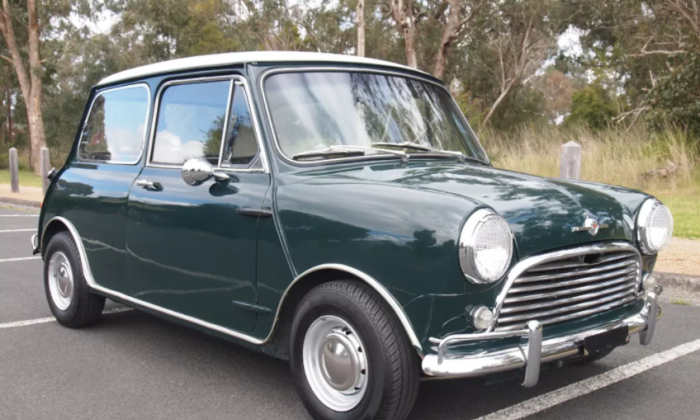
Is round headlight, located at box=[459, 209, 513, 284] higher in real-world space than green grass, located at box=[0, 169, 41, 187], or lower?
higher

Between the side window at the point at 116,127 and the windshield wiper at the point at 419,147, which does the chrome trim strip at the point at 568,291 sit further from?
the side window at the point at 116,127

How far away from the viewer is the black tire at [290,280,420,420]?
114 inches

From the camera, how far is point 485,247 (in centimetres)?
283

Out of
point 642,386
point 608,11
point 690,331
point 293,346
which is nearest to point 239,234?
point 293,346

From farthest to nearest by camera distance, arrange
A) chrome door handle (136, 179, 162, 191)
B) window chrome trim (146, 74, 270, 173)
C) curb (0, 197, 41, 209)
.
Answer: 1. curb (0, 197, 41, 209)
2. chrome door handle (136, 179, 162, 191)
3. window chrome trim (146, 74, 270, 173)

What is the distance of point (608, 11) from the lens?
2767 cm

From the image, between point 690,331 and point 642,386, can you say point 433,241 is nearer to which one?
point 642,386

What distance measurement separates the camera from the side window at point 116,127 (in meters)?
4.64

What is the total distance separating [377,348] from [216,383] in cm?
142

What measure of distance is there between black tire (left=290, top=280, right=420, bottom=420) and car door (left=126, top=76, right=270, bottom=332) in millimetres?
617

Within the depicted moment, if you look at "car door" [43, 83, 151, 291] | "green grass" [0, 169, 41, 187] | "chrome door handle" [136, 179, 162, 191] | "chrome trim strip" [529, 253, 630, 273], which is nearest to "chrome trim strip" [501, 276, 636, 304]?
"chrome trim strip" [529, 253, 630, 273]

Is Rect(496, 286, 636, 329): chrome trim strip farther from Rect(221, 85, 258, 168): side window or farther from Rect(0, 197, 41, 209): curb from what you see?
Rect(0, 197, 41, 209): curb

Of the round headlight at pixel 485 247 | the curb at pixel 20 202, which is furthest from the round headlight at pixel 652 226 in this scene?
the curb at pixel 20 202

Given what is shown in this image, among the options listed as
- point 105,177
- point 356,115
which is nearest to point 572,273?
point 356,115
